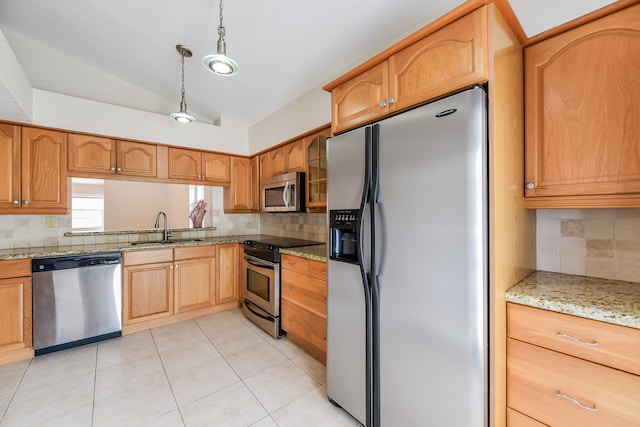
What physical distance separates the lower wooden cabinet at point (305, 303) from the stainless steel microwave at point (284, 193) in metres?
→ 0.62

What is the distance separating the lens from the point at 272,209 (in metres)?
3.28

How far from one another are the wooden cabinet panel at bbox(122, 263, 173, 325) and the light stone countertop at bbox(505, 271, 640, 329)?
3166 millimetres

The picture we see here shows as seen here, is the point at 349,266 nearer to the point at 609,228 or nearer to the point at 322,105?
the point at 609,228

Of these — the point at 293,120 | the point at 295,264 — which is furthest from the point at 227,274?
the point at 293,120

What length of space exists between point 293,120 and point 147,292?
2.48 m

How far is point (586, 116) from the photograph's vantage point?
4.19 feet

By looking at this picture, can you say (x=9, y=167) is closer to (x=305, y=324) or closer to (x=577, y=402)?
(x=305, y=324)

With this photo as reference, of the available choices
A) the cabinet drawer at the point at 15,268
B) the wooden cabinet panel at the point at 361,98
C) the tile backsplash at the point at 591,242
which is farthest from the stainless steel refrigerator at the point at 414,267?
the cabinet drawer at the point at 15,268

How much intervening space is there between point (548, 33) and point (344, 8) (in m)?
1.20

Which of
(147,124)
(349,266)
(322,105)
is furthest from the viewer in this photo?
(147,124)

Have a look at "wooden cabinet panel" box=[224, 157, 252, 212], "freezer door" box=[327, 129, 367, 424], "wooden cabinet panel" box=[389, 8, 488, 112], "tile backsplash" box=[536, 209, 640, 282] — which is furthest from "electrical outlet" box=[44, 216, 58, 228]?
"tile backsplash" box=[536, 209, 640, 282]

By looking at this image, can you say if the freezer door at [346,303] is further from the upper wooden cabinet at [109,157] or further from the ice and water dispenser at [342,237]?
the upper wooden cabinet at [109,157]

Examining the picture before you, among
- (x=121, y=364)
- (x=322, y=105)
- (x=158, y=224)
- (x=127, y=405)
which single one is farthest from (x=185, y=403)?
(x=322, y=105)

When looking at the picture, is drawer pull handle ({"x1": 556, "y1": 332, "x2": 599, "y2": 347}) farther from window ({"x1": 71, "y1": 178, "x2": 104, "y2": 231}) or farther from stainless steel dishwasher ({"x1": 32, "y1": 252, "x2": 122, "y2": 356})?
window ({"x1": 71, "y1": 178, "x2": 104, "y2": 231})
